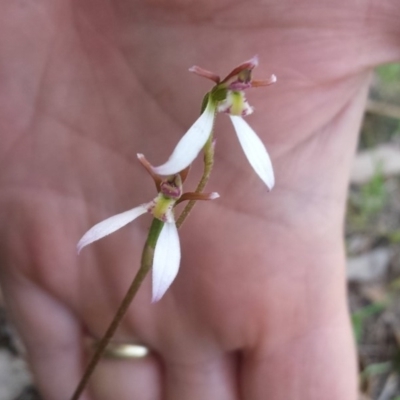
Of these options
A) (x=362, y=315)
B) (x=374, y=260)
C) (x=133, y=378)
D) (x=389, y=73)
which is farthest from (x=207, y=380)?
(x=389, y=73)

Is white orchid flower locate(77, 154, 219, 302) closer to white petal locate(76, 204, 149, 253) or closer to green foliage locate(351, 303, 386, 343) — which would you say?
white petal locate(76, 204, 149, 253)

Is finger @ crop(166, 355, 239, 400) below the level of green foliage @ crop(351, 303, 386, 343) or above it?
below

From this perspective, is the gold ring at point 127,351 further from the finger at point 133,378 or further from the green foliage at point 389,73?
the green foliage at point 389,73

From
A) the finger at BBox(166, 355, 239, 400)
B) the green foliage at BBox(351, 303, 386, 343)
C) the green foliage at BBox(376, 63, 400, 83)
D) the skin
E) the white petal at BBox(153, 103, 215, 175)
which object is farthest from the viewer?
the green foliage at BBox(376, 63, 400, 83)

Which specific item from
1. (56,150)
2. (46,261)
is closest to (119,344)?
(46,261)

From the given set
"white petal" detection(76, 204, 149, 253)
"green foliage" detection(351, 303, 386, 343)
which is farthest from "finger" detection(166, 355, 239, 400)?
"white petal" detection(76, 204, 149, 253)

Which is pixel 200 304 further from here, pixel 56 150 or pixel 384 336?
pixel 384 336

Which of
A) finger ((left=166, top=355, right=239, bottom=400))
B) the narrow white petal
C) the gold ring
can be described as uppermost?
the narrow white petal

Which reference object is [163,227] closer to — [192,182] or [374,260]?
[192,182]
